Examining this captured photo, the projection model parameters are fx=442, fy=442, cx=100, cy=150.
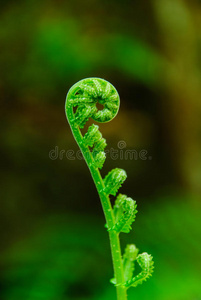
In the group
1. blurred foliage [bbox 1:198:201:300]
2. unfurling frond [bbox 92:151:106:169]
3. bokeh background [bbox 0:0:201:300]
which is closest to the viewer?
unfurling frond [bbox 92:151:106:169]

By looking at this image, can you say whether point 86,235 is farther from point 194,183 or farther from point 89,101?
point 89,101

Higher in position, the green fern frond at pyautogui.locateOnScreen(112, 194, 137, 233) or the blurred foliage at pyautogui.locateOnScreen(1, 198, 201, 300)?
the blurred foliage at pyautogui.locateOnScreen(1, 198, 201, 300)

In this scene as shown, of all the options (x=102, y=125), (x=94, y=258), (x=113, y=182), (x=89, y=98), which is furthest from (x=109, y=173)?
(x=102, y=125)

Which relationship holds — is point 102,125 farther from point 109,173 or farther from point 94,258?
point 109,173

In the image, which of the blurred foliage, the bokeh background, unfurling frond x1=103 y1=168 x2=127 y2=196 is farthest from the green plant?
the bokeh background

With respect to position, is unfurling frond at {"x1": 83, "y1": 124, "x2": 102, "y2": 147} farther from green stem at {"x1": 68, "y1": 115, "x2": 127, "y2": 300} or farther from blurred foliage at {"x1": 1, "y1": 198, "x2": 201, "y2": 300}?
blurred foliage at {"x1": 1, "y1": 198, "x2": 201, "y2": 300}

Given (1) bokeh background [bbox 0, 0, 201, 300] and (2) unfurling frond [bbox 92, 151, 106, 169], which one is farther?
(1) bokeh background [bbox 0, 0, 201, 300]

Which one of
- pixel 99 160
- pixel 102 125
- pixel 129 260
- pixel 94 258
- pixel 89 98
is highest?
pixel 102 125

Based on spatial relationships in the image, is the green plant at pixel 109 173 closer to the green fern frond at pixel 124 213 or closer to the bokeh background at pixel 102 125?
the green fern frond at pixel 124 213

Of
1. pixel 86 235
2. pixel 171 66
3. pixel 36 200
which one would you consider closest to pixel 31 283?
pixel 86 235
